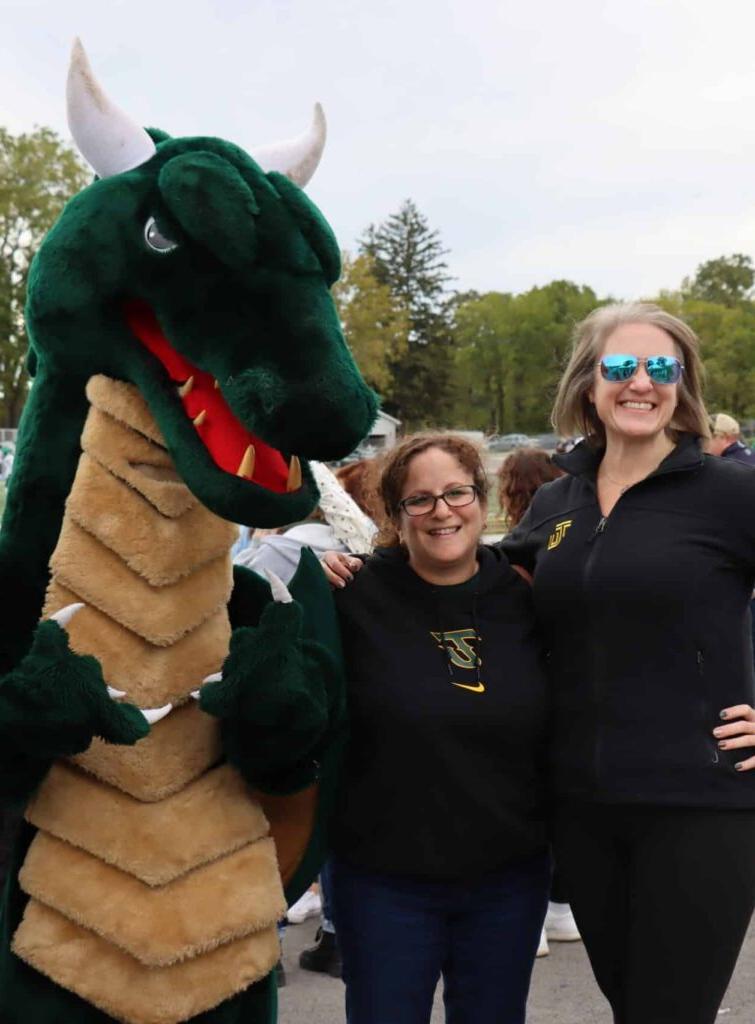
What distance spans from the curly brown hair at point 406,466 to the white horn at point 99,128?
3.11ft

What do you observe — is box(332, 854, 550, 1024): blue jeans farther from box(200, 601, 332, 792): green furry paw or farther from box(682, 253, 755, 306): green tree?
box(682, 253, 755, 306): green tree

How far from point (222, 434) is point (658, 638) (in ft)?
A: 3.53

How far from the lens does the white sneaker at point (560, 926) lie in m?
4.24

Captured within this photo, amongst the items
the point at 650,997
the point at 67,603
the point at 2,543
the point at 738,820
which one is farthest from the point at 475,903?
the point at 2,543

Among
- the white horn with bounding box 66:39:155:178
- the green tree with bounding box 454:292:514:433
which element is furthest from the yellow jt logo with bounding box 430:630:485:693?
the green tree with bounding box 454:292:514:433

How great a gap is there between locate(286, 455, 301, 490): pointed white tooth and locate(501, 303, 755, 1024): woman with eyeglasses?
0.79 m

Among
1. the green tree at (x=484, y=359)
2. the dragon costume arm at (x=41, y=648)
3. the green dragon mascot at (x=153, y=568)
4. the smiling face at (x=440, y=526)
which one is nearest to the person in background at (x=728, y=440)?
the smiling face at (x=440, y=526)

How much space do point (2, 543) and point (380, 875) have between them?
1.12 m

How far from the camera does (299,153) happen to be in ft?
6.89

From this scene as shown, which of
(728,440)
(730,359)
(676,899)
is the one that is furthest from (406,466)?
(730,359)

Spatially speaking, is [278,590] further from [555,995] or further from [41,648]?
[555,995]

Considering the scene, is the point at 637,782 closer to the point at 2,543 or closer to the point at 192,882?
the point at 192,882

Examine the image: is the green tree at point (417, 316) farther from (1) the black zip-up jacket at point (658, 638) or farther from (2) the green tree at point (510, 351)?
(1) the black zip-up jacket at point (658, 638)

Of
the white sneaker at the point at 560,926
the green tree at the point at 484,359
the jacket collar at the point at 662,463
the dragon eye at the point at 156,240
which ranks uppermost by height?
the green tree at the point at 484,359
